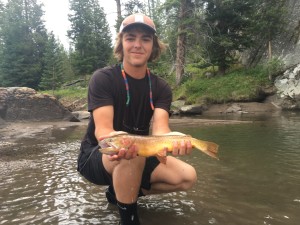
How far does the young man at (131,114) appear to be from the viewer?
3260 millimetres

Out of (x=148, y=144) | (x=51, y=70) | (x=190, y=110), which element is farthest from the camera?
(x=51, y=70)

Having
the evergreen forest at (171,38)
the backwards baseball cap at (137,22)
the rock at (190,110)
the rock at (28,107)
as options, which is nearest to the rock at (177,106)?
the rock at (190,110)

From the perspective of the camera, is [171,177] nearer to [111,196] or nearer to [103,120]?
[111,196]

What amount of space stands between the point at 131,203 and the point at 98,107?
3.37 ft

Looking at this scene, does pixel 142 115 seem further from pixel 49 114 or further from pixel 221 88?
pixel 221 88

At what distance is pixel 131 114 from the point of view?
3.65 m

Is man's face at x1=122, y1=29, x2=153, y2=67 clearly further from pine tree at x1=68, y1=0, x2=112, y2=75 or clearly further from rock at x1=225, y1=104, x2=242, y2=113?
pine tree at x1=68, y1=0, x2=112, y2=75

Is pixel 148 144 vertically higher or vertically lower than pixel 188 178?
higher

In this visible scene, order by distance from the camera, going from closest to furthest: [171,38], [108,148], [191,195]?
[108,148]
[191,195]
[171,38]

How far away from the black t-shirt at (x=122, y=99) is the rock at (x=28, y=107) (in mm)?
12558

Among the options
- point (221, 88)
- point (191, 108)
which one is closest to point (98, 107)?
point (191, 108)

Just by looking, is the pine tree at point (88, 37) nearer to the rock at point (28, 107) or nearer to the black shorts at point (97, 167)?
the rock at point (28, 107)

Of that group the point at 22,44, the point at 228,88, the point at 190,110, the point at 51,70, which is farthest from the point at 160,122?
the point at 22,44

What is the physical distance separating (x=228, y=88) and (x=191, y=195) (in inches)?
726
